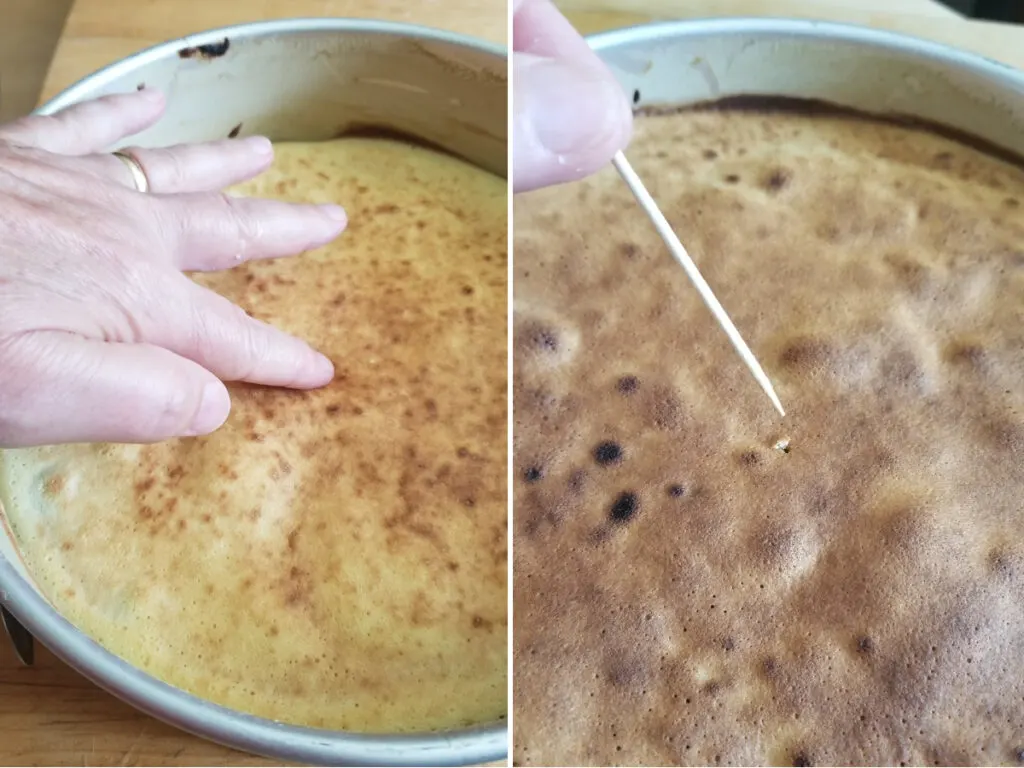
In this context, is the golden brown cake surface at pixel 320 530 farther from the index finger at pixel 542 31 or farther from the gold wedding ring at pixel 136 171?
the index finger at pixel 542 31

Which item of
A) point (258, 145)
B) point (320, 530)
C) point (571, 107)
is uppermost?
point (571, 107)

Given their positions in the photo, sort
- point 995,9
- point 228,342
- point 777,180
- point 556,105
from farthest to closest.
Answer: point 995,9, point 777,180, point 228,342, point 556,105

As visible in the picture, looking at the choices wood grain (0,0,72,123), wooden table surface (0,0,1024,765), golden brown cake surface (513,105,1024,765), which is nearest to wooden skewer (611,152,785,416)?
golden brown cake surface (513,105,1024,765)

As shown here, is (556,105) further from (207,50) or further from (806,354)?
(207,50)

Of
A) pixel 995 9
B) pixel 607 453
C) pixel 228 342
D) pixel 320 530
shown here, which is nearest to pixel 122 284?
pixel 228 342

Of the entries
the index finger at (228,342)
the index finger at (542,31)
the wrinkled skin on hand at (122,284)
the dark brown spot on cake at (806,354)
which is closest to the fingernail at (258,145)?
the wrinkled skin on hand at (122,284)

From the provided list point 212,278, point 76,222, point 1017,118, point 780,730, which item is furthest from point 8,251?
point 1017,118

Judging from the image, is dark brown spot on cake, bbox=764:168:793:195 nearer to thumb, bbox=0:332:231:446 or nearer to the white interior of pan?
the white interior of pan
